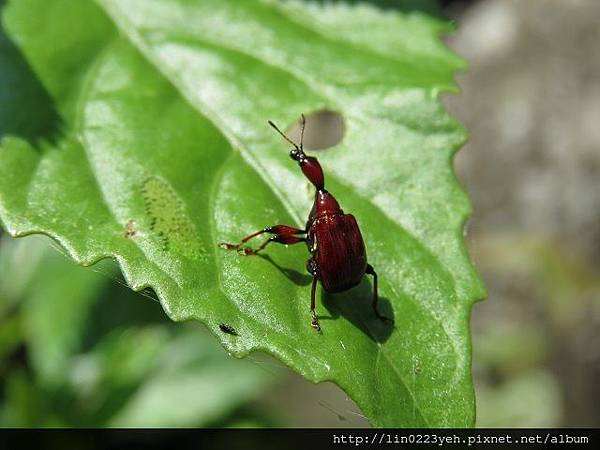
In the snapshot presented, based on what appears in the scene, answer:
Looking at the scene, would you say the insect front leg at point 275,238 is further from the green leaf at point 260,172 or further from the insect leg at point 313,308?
the insect leg at point 313,308

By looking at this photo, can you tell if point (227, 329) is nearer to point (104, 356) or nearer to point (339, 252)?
point (339, 252)

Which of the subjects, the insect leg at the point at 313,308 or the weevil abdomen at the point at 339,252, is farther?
the weevil abdomen at the point at 339,252

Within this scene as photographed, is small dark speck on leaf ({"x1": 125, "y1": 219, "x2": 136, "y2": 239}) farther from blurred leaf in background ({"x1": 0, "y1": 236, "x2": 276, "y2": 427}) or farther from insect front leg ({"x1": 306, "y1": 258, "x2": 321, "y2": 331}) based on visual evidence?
blurred leaf in background ({"x1": 0, "y1": 236, "x2": 276, "y2": 427})

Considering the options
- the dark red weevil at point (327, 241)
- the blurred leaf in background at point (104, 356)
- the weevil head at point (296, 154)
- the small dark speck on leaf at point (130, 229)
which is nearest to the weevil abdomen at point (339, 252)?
the dark red weevil at point (327, 241)

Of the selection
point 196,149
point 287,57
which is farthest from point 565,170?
point 196,149

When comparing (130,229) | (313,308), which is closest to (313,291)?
(313,308)

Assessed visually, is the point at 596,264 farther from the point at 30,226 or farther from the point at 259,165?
the point at 30,226

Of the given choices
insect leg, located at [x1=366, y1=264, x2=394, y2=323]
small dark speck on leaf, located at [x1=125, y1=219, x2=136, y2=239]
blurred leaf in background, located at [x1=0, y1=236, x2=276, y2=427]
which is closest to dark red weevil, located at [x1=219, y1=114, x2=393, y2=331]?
insect leg, located at [x1=366, y1=264, x2=394, y2=323]
